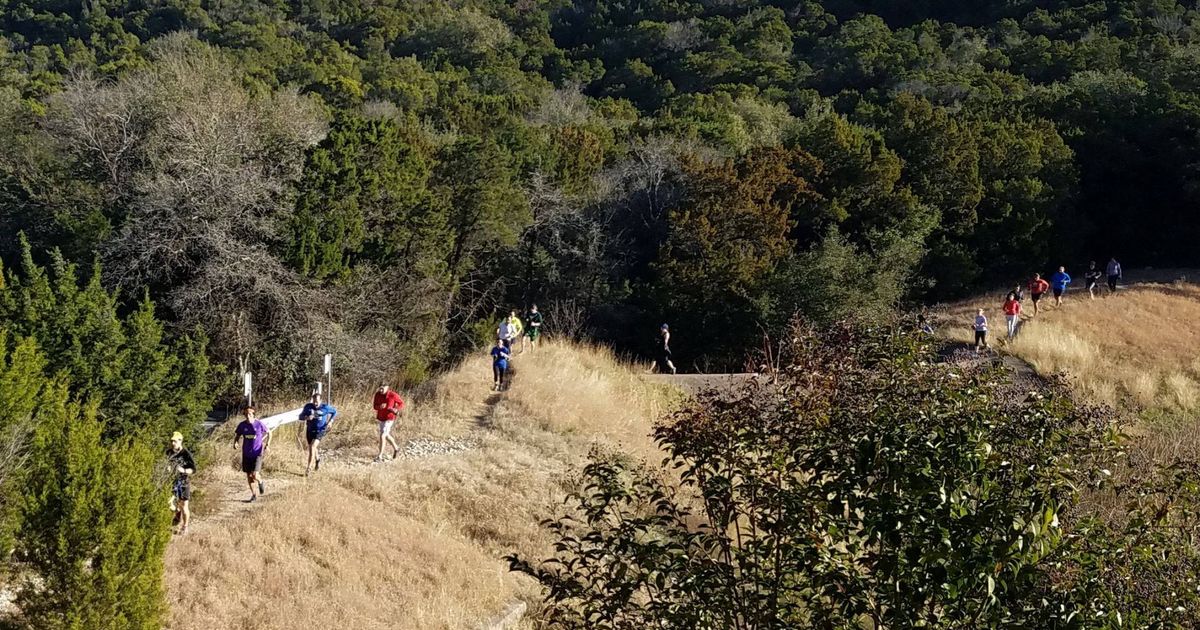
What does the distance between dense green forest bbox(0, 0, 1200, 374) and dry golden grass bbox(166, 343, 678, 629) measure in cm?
618

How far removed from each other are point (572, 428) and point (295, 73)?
37.9 m

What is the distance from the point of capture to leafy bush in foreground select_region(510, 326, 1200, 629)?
4.09 m

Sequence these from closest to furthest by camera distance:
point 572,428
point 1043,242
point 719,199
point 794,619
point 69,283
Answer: point 794,619
point 69,283
point 572,428
point 719,199
point 1043,242

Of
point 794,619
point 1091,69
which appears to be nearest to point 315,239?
point 794,619

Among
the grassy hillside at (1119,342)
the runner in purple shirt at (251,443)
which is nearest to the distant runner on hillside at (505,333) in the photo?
the runner in purple shirt at (251,443)

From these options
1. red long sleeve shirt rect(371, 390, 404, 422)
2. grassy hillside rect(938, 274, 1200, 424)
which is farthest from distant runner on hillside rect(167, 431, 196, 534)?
grassy hillside rect(938, 274, 1200, 424)

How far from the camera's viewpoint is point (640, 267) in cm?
3588

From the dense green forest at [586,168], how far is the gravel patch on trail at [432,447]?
22.2 ft

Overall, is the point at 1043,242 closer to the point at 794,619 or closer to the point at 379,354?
the point at 379,354

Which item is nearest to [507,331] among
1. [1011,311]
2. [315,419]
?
[315,419]

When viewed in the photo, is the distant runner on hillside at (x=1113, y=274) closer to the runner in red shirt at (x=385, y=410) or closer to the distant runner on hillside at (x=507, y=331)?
the distant runner on hillside at (x=507, y=331)

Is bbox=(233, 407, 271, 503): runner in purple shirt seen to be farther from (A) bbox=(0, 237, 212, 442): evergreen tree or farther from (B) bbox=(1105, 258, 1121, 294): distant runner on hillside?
(B) bbox=(1105, 258, 1121, 294): distant runner on hillside

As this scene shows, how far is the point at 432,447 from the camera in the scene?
16656 millimetres

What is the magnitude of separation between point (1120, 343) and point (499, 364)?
16.2 m
